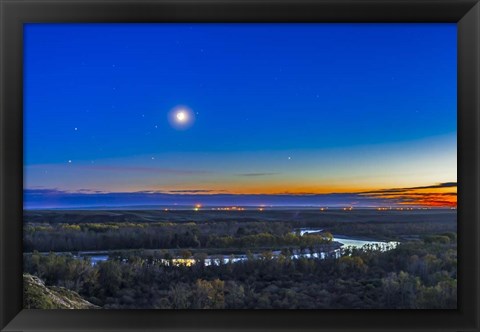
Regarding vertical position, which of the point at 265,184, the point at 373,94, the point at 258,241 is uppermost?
the point at 373,94

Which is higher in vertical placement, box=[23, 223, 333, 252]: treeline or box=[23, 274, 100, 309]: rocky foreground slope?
box=[23, 223, 333, 252]: treeline

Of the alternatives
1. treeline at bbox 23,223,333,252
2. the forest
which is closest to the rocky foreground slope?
the forest

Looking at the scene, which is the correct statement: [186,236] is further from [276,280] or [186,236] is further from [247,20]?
[247,20]

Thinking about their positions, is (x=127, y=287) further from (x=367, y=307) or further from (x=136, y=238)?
(x=367, y=307)

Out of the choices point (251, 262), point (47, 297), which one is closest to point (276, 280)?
point (251, 262)

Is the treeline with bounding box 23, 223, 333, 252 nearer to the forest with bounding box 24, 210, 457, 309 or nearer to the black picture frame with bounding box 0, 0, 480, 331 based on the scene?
the forest with bounding box 24, 210, 457, 309

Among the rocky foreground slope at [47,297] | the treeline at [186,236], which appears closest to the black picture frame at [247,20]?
the rocky foreground slope at [47,297]

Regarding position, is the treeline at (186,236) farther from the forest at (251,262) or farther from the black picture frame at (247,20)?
the black picture frame at (247,20)

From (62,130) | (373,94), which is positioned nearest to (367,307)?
(373,94)
